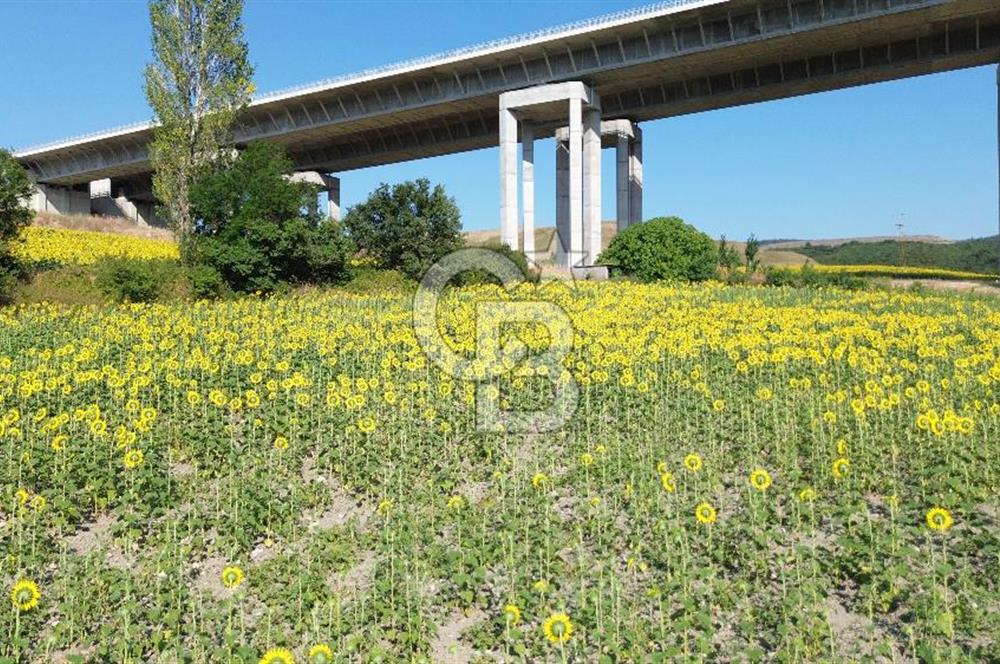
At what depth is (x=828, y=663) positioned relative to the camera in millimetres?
4113

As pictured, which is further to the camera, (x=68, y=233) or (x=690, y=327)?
(x=68, y=233)

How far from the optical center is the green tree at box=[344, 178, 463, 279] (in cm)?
3039

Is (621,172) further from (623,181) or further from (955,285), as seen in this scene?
(955,285)

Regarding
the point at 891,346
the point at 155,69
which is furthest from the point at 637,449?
the point at 155,69

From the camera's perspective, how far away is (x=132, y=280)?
71.7 ft

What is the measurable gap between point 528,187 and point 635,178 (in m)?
7.70

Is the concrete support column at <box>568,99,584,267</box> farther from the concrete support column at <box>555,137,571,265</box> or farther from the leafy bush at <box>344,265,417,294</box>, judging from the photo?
the leafy bush at <box>344,265,417,294</box>

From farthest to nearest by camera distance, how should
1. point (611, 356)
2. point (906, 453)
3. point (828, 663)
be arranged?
point (611, 356)
point (906, 453)
point (828, 663)

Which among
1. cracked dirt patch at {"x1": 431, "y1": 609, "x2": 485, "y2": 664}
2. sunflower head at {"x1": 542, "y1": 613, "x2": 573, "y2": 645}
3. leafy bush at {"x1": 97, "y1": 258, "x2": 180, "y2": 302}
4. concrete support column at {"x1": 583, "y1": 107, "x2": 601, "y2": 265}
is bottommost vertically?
cracked dirt patch at {"x1": 431, "y1": 609, "x2": 485, "y2": 664}

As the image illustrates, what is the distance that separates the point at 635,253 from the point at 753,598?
27.2 meters

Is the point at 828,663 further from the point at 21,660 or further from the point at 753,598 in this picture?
the point at 21,660

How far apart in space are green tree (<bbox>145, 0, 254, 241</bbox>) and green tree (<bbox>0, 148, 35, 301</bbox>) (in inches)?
325

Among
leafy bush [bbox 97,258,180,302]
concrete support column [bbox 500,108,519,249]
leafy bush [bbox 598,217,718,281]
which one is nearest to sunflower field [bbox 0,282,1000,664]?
leafy bush [bbox 97,258,180,302]

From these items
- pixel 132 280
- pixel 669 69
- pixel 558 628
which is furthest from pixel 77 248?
pixel 558 628
